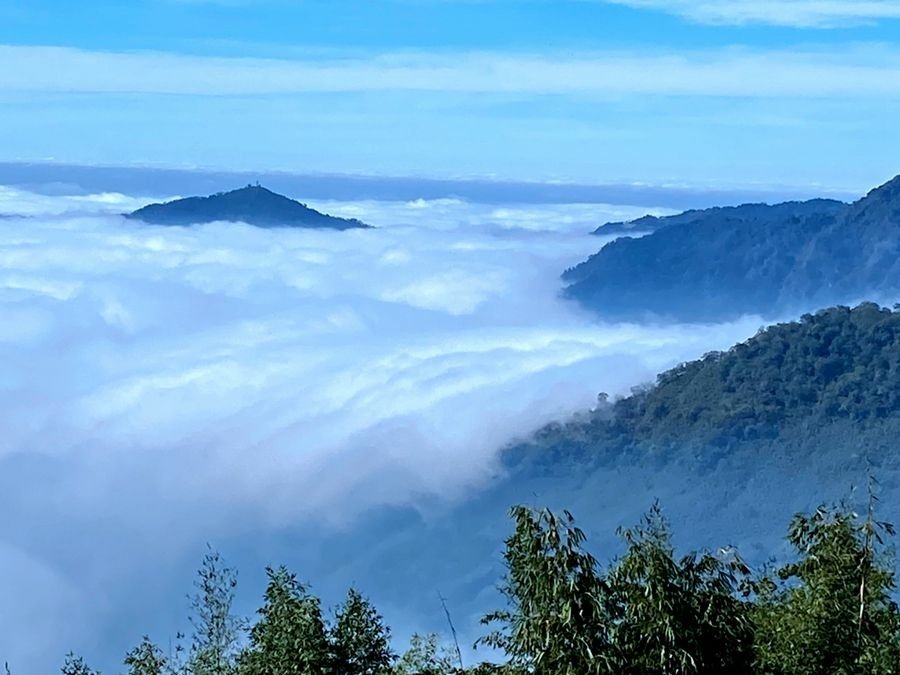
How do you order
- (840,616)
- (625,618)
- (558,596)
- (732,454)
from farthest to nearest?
(732,454), (840,616), (625,618), (558,596)

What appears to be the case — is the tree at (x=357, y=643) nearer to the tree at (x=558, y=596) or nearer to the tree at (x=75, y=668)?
the tree at (x=558, y=596)

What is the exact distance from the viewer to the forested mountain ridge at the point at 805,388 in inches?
5027

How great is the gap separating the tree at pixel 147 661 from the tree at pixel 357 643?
4.12 metres

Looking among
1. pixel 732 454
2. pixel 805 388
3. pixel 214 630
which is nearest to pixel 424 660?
pixel 214 630

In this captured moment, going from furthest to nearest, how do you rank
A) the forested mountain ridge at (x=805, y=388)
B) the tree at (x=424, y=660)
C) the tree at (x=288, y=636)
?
the forested mountain ridge at (x=805, y=388), the tree at (x=424, y=660), the tree at (x=288, y=636)

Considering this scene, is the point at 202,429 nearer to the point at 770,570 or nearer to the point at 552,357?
the point at 552,357

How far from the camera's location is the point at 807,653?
17.5m

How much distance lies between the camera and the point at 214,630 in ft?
71.4

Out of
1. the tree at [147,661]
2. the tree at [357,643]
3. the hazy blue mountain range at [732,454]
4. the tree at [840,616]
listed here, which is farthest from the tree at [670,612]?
the hazy blue mountain range at [732,454]

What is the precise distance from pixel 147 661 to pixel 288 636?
15.4 ft

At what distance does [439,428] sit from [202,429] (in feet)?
123

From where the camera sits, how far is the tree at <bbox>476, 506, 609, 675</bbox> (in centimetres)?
1638

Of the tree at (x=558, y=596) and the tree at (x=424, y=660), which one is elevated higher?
the tree at (x=558, y=596)

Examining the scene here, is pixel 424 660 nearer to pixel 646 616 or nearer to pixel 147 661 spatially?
pixel 147 661
